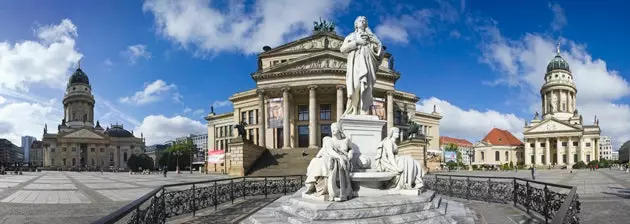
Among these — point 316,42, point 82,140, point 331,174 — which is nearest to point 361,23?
point 331,174

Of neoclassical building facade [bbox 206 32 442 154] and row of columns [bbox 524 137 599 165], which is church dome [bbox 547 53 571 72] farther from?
neoclassical building facade [bbox 206 32 442 154]

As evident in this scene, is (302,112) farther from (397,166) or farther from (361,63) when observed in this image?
(397,166)

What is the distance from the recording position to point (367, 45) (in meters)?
7.82

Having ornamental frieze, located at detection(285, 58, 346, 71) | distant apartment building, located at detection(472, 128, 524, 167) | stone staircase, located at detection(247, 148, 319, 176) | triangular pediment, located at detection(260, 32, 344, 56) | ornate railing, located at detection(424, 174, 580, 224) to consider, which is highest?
triangular pediment, located at detection(260, 32, 344, 56)

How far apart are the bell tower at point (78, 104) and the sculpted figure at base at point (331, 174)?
5058 inches

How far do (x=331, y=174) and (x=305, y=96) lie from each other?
45.3 metres

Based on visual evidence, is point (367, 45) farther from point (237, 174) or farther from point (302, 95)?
point (302, 95)

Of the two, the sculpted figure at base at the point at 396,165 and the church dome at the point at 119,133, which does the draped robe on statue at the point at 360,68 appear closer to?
the sculpted figure at base at the point at 396,165

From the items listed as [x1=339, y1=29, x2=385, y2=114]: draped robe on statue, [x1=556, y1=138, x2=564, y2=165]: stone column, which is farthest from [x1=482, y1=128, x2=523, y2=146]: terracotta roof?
[x1=339, y1=29, x2=385, y2=114]: draped robe on statue

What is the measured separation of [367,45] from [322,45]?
1911 inches

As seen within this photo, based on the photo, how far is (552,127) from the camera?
9444 centimetres

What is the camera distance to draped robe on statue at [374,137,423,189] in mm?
7047

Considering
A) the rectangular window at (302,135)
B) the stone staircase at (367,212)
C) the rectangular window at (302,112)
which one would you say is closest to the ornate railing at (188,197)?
the stone staircase at (367,212)

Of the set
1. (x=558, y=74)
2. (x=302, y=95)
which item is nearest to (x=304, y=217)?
(x=302, y=95)
